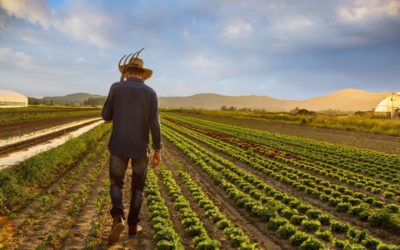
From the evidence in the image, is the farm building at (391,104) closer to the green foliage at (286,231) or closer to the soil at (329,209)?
the soil at (329,209)

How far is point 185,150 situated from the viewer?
19484 mm

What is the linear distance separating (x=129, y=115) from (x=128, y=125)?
0.49ft

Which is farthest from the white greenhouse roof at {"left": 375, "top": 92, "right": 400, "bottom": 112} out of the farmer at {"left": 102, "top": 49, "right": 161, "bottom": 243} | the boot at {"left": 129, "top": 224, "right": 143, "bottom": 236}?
the farmer at {"left": 102, "top": 49, "right": 161, "bottom": 243}

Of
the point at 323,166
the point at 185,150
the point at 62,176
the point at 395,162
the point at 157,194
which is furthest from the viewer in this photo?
the point at 185,150

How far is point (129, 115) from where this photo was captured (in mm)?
5535

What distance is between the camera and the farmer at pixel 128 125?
5.52 metres

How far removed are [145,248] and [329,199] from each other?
17.7 ft

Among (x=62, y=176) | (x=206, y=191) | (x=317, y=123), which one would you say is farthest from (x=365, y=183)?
(x=317, y=123)

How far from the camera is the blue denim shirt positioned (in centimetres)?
552

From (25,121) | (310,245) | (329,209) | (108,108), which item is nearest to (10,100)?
(25,121)

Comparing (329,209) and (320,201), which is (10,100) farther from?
(329,209)

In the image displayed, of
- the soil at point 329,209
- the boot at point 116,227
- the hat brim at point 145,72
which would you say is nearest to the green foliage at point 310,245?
the soil at point 329,209

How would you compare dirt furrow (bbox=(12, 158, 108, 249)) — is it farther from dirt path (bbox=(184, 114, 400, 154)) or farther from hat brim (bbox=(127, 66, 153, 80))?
dirt path (bbox=(184, 114, 400, 154))

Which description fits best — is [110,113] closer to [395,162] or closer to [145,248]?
[145,248]
